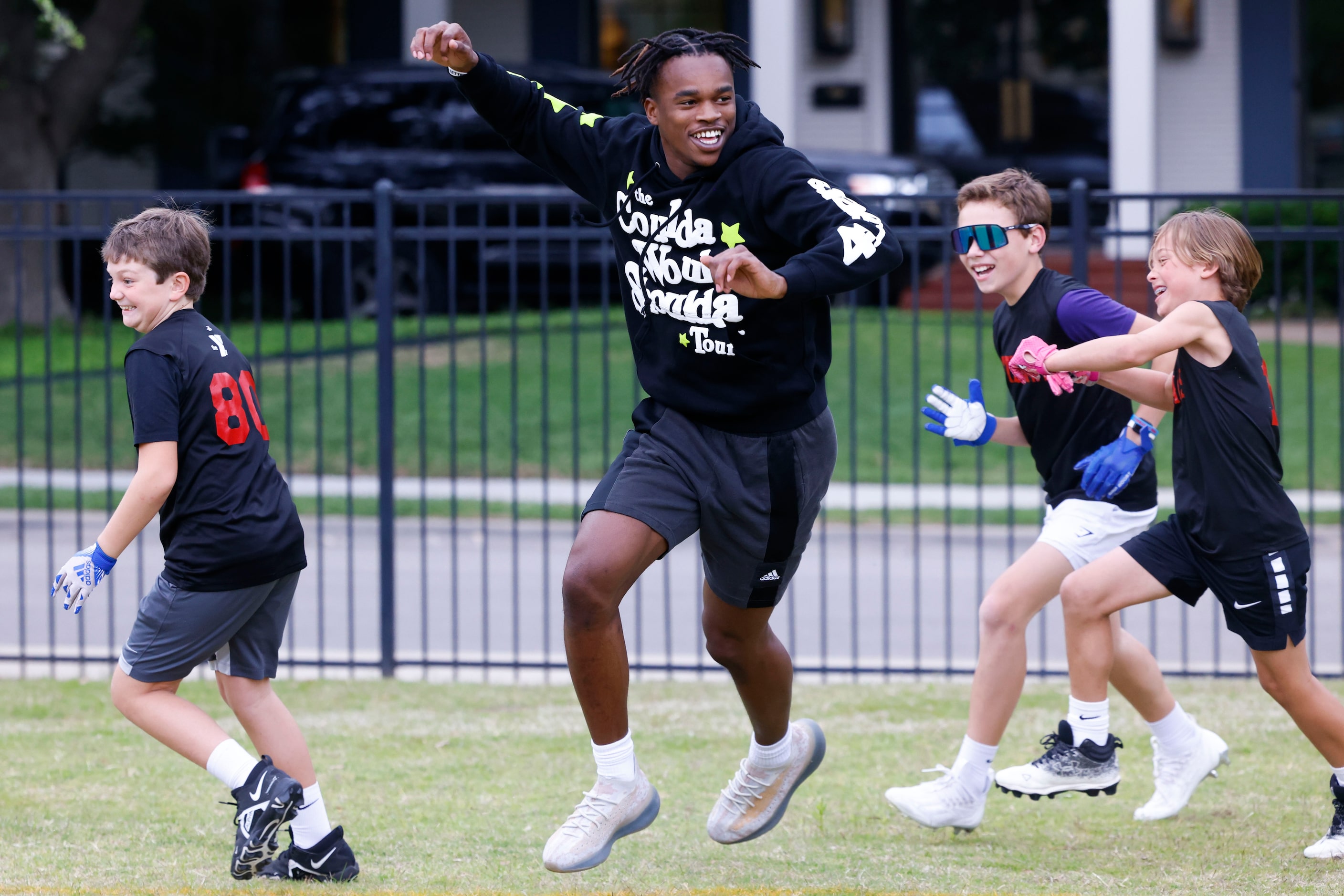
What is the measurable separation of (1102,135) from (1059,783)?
58.7 ft

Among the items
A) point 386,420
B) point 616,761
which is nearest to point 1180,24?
point 386,420

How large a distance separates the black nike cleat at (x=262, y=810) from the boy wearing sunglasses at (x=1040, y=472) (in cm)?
165

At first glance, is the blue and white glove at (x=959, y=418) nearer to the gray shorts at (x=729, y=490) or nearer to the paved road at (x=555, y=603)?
the gray shorts at (x=729, y=490)

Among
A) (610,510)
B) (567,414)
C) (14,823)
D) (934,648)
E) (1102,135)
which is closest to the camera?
(610,510)

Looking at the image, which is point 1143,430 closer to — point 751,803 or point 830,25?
point 751,803

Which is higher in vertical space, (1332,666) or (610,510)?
(610,510)

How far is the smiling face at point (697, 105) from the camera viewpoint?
3.86 m

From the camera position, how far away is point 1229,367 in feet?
13.7

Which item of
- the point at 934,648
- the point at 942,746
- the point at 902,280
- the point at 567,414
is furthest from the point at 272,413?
the point at 942,746

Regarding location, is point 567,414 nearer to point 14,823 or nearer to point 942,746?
point 942,746

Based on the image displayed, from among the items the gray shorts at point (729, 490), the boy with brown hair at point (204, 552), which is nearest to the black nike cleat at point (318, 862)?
the boy with brown hair at point (204, 552)

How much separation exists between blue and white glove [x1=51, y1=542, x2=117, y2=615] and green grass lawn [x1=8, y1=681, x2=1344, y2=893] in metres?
0.74

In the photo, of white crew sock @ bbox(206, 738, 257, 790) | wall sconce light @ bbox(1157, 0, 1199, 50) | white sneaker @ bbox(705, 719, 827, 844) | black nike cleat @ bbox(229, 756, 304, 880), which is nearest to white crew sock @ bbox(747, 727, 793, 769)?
white sneaker @ bbox(705, 719, 827, 844)

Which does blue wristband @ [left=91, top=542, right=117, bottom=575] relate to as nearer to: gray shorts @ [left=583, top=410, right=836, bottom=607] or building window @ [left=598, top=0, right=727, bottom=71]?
gray shorts @ [left=583, top=410, right=836, bottom=607]
